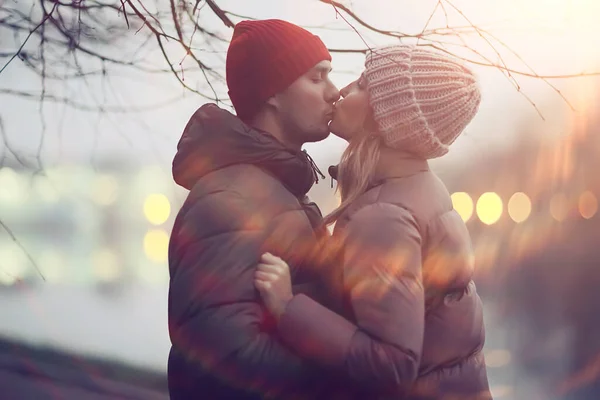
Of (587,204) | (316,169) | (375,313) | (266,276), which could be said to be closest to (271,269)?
→ (266,276)

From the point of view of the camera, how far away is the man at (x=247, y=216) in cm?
125

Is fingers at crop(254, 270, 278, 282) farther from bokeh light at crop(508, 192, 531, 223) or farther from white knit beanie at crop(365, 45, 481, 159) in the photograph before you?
bokeh light at crop(508, 192, 531, 223)

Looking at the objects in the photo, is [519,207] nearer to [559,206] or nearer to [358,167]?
[559,206]

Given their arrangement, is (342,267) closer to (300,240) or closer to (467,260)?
(300,240)

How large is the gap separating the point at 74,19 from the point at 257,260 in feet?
2.85

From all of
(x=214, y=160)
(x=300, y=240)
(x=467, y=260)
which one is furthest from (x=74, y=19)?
(x=467, y=260)

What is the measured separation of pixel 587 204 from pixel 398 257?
0.76m

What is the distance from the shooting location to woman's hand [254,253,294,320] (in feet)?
4.02

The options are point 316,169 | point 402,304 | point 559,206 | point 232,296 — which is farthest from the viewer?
point 559,206

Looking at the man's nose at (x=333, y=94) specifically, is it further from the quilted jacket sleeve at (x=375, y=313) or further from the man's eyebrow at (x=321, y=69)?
the quilted jacket sleeve at (x=375, y=313)

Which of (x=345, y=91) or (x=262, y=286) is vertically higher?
(x=345, y=91)

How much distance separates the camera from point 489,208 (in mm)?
1614

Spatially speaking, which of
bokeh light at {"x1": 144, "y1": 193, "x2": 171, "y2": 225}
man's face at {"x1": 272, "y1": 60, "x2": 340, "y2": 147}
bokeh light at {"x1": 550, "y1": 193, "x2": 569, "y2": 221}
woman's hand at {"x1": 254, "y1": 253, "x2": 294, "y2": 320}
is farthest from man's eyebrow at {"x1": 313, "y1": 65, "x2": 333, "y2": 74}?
bokeh light at {"x1": 550, "y1": 193, "x2": 569, "y2": 221}

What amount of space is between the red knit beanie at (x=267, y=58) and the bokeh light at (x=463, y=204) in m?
0.50
